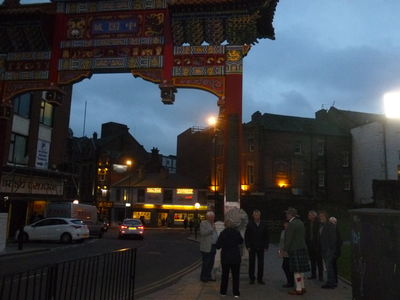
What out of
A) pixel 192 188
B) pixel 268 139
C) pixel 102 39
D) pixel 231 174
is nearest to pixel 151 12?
pixel 102 39

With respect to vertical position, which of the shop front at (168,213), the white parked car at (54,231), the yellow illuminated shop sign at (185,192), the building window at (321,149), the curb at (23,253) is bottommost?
the curb at (23,253)

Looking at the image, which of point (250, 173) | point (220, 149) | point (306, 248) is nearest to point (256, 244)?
point (306, 248)

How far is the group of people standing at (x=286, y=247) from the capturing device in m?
8.85

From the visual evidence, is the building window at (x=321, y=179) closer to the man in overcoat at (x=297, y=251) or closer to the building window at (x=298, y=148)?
the building window at (x=298, y=148)

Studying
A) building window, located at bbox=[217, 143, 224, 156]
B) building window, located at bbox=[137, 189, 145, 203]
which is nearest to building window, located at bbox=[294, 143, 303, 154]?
building window, located at bbox=[217, 143, 224, 156]

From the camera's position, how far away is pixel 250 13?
13227 mm

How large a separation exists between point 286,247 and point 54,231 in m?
19.0

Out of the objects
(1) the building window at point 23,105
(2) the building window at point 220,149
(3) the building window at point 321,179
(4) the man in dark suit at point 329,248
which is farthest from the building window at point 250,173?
(4) the man in dark suit at point 329,248

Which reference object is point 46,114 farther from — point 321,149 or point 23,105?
point 321,149

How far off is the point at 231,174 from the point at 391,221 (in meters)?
7.25

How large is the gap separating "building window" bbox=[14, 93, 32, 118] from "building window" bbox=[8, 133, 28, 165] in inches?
60.2

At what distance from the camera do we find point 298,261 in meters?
9.11

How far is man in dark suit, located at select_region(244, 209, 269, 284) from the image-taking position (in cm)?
1064

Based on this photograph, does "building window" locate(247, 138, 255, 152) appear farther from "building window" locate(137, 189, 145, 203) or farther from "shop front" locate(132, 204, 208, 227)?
"building window" locate(137, 189, 145, 203)
